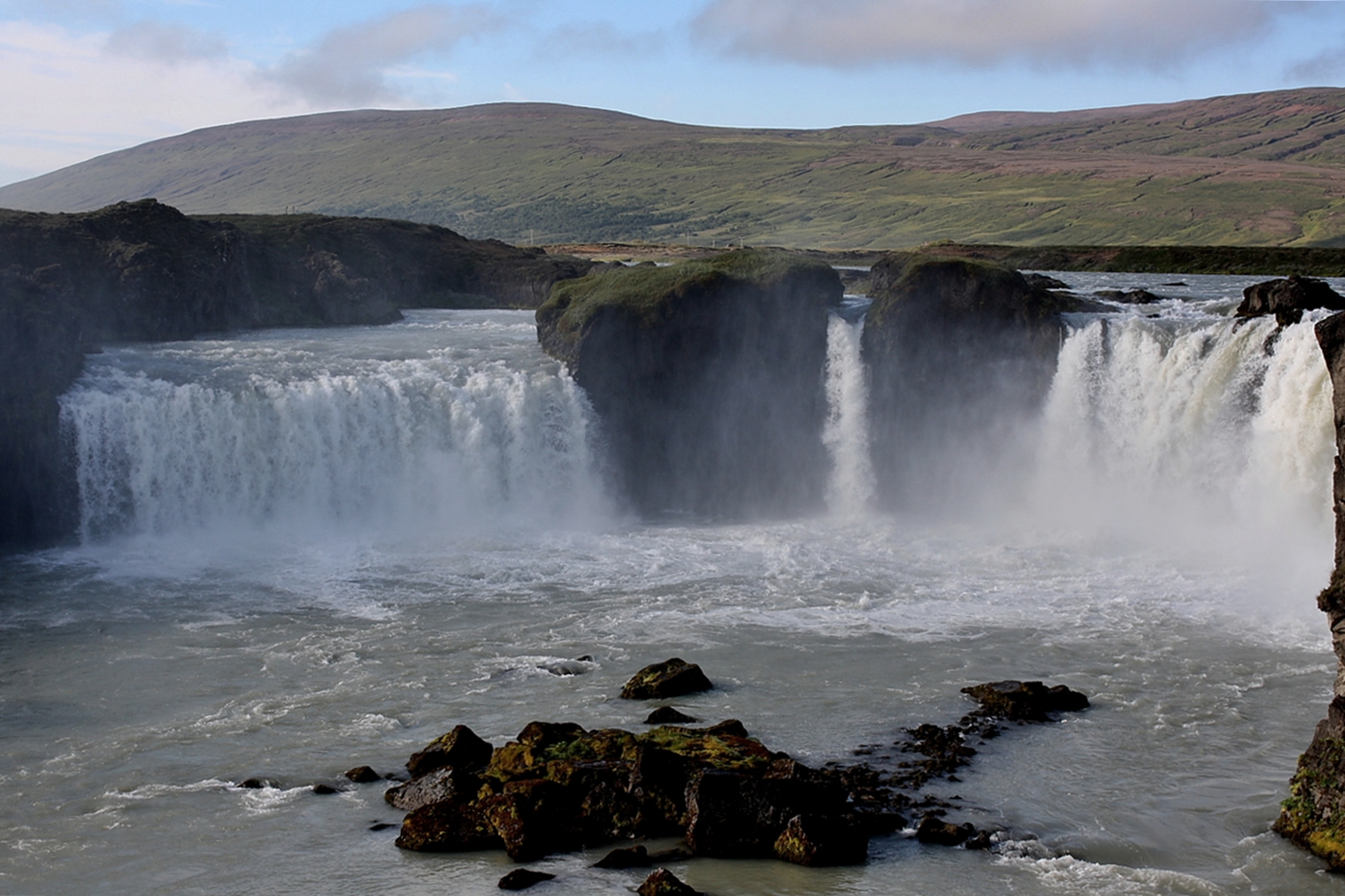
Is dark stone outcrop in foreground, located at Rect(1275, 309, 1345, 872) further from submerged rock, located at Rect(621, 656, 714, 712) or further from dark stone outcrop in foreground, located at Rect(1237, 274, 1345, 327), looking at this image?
dark stone outcrop in foreground, located at Rect(1237, 274, 1345, 327)

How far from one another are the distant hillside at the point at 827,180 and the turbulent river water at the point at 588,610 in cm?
6179

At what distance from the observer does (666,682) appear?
767 inches

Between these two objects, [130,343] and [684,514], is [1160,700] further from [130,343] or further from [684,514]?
[130,343]

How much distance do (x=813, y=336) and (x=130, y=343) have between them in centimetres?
2347

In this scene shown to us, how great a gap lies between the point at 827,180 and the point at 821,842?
12882 centimetres

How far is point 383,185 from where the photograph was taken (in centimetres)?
16350

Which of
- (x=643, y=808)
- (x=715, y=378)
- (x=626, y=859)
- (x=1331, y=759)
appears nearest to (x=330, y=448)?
(x=715, y=378)

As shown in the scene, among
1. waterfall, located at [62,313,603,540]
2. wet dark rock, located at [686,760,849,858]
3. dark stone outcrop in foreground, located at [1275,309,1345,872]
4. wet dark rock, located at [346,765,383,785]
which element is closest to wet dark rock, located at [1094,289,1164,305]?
waterfall, located at [62,313,603,540]

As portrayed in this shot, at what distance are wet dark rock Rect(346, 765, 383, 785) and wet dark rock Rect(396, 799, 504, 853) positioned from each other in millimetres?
1936

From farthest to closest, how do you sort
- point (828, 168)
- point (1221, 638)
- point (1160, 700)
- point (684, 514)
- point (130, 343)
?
point (828, 168) < point (130, 343) < point (684, 514) < point (1221, 638) < point (1160, 700)

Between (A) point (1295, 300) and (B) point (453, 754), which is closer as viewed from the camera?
(B) point (453, 754)

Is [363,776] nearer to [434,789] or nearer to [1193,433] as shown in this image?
[434,789]

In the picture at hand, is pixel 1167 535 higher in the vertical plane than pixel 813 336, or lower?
lower

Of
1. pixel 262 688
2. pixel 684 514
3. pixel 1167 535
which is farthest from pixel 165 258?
pixel 1167 535
